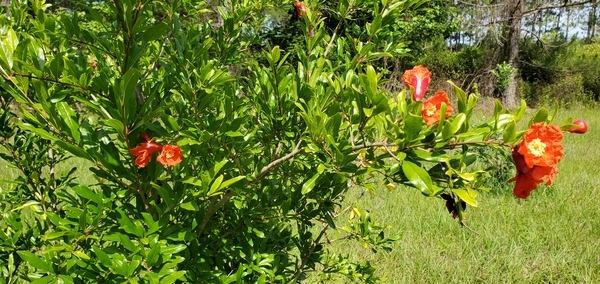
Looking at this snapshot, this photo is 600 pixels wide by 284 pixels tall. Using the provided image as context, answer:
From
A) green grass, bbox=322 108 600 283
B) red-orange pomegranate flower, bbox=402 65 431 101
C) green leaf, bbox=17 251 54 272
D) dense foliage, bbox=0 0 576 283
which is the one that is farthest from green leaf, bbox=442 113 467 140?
green grass, bbox=322 108 600 283

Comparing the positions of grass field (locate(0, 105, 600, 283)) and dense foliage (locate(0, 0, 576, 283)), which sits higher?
dense foliage (locate(0, 0, 576, 283))

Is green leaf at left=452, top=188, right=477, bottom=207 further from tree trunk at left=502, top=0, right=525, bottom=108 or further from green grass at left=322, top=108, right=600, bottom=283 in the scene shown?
tree trunk at left=502, top=0, right=525, bottom=108

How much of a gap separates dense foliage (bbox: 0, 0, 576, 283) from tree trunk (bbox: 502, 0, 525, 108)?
9.74 m

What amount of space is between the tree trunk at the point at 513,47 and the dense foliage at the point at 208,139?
974 centimetres

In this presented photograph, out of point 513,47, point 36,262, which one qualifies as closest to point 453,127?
point 36,262

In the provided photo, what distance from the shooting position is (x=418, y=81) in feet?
2.45

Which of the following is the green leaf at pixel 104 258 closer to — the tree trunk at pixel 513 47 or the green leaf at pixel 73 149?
the green leaf at pixel 73 149

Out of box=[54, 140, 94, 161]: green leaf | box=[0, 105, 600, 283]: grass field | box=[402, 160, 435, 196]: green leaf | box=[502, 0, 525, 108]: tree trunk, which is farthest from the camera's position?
box=[502, 0, 525, 108]: tree trunk

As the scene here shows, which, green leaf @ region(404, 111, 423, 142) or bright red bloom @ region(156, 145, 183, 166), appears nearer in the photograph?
green leaf @ region(404, 111, 423, 142)

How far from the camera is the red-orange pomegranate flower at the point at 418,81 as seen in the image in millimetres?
724

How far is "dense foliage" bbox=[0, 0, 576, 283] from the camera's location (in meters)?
0.64

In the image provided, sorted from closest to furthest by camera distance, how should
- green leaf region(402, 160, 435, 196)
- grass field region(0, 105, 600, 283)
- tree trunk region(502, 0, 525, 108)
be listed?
1. green leaf region(402, 160, 435, 196)
2. grass field region(0, 105, 600, 283)
3. tree trunk region(502, 0, 525, 108)

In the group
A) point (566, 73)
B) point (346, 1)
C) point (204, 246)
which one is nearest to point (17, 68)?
point (204, 246)

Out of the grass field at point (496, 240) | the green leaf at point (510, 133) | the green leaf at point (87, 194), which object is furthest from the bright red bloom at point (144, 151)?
the grass field at point (496, 240)
